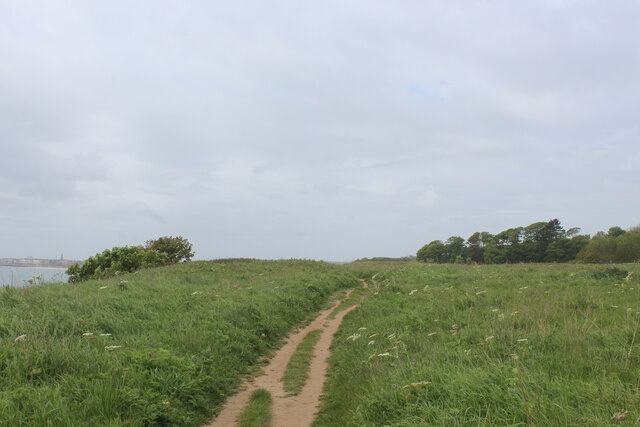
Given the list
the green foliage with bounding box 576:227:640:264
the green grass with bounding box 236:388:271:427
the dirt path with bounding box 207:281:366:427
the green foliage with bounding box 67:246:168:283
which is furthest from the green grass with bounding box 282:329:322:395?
the green foliage with bounding box 576:227:640:264

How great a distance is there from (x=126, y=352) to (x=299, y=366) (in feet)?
14.4

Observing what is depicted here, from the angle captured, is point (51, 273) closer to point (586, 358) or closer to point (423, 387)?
point (423, 387)

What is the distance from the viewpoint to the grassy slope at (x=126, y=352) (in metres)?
5.18

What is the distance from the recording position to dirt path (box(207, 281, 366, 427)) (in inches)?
249

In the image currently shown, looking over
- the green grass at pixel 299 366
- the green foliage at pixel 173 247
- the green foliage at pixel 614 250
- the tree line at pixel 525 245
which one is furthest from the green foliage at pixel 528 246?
the green grass at pixel 299 366

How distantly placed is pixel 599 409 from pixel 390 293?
13.8 meters

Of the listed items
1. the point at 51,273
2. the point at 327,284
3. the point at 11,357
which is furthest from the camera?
the point at 327,284

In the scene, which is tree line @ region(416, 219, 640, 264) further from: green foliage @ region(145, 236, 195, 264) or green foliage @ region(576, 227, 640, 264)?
green foliage @ region(145, 236, 195, 264)

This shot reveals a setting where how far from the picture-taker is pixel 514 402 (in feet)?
13.4

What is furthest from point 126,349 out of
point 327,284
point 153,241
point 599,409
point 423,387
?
point 153,241

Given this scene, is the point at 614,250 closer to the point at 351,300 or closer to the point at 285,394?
the point at 351,300

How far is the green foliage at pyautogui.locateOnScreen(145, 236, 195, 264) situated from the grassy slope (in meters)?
29.8

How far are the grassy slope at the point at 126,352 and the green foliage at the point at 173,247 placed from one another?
29780 mm

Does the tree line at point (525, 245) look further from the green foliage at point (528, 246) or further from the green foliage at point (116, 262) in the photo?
the green foliage at point (116, 262)
